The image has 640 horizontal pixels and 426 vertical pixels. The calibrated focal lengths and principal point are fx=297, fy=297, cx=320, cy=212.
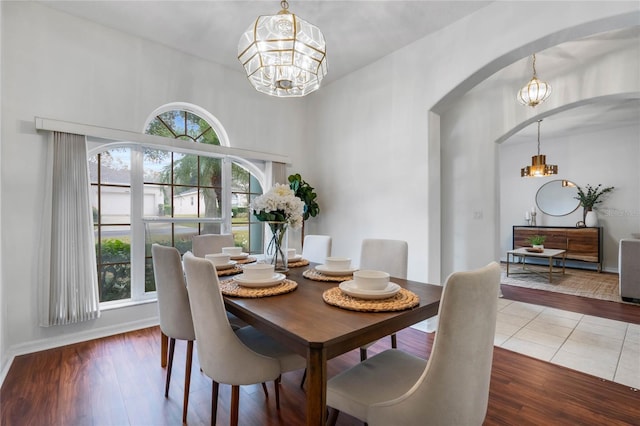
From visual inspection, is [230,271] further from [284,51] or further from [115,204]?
[115,204]

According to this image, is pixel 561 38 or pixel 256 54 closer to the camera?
pixel 256 54

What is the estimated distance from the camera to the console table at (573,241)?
5844 millimetres

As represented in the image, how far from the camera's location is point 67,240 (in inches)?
101

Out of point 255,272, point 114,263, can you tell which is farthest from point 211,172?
point 255,272

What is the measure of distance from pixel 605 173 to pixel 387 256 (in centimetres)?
650

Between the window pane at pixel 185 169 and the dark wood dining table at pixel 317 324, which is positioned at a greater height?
the window pane at pixel 185 169

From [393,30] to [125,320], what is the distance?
3.95 m

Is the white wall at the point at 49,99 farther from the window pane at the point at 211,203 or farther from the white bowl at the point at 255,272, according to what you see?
the white bowl at the point at 255,272

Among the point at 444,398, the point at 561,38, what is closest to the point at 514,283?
the point at 561,38

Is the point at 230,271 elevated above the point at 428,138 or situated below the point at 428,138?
below

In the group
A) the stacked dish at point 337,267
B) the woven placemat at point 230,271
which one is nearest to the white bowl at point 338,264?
the stacked dish at point 337,267

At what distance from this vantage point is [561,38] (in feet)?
7.51

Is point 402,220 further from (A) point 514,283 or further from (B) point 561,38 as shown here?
(A) point 514,283

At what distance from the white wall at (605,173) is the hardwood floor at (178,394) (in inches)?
216
